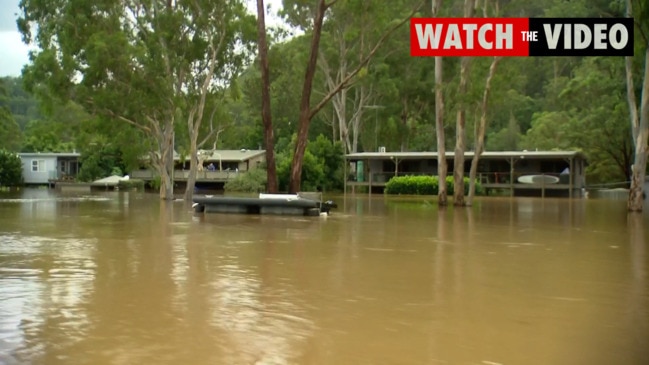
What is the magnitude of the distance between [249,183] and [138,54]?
62.4 feet

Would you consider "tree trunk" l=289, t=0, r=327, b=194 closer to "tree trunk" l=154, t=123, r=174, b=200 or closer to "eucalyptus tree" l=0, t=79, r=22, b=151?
"tree trunk" l=154, t=123, r=174, b=200

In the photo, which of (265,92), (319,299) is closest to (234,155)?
(265,92)

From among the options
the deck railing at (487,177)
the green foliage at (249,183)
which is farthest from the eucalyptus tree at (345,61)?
the green foliage at (249,183)

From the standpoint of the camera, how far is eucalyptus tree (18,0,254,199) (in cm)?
3369

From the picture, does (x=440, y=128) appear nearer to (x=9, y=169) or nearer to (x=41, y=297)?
(x=41, y=297)

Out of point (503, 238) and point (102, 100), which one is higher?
point (102, 100)

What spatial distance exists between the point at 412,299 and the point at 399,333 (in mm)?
1713

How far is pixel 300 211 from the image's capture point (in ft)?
75.2

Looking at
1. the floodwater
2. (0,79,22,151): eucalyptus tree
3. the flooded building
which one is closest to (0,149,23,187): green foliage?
(0,79,22,151): eucalyptus tree

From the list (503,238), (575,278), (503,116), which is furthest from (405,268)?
(503,116)

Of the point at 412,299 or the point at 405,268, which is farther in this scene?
the point at 405,268

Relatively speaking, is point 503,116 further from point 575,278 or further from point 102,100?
point 575,278

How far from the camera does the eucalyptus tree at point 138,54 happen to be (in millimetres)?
33688

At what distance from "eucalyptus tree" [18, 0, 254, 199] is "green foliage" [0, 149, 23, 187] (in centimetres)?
2468
